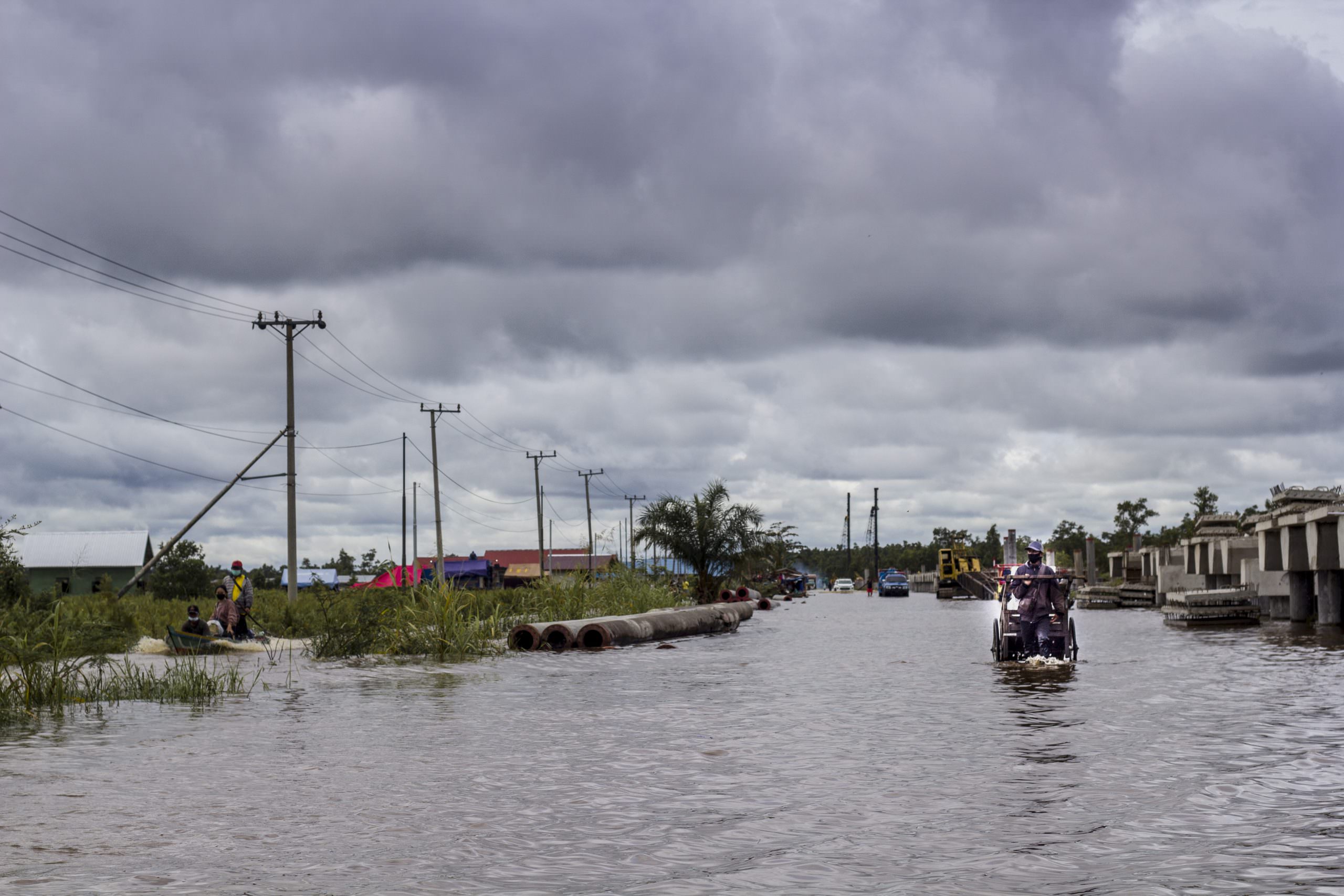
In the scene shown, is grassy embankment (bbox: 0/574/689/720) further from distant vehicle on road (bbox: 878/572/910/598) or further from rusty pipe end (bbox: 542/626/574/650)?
distant vehicle on road (bbox: 878/572/910/598)

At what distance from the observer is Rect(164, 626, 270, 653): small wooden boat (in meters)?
24.6

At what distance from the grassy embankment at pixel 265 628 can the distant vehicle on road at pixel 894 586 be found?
59715mm

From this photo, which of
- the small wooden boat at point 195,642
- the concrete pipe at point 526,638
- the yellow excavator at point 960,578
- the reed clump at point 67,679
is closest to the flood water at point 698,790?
the reed clump at point 67,679

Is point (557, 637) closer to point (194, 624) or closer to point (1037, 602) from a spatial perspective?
point (194, 624)

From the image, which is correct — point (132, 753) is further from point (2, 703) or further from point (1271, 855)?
Answer: point (1271, 855)

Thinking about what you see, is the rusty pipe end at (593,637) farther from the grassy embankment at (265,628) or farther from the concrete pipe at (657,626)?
the grassy embankment at (265,628)

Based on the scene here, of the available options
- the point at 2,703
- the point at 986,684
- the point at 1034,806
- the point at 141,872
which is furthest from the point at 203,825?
the point at 986,684

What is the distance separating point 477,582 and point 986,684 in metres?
72.0

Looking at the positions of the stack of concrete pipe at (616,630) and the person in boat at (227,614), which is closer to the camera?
the person in boat at (227,614)

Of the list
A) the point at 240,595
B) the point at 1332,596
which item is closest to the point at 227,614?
the point at 240,595

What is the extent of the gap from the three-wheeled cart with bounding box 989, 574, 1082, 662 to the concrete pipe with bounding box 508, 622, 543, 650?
427 inches

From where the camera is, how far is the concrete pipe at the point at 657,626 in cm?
3047

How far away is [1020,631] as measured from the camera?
69.8 feet

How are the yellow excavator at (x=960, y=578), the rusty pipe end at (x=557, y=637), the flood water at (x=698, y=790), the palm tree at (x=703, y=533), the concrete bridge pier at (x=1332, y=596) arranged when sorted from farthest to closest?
the yellow excavator at (x=960, y=578) → the palm tree at (x=703, y=533) → the concrete bridge pier at (x=1332, y=596) → the rusty pipe end at (x=557, y=637) → the flood water at (x=698, y=790)
